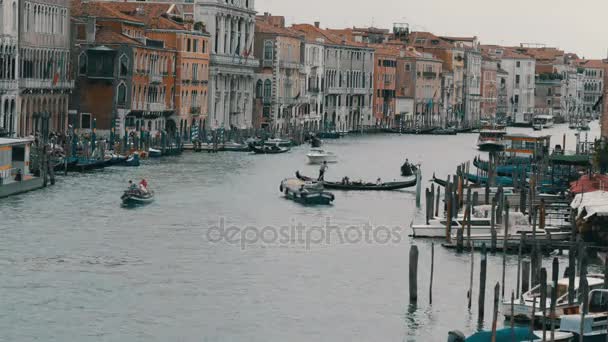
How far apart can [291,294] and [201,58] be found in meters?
34.3

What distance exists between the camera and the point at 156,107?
50531 millimetres

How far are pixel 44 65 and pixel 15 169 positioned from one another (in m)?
12.6

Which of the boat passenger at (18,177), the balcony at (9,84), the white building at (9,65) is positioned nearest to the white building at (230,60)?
the white building at (9,65)

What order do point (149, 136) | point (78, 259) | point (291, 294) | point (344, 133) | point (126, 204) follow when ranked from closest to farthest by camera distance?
point (291, 294) → point (78, 259) → point (126, 204) → point (149, 136) → point (344, 133)

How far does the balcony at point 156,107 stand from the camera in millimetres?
49781

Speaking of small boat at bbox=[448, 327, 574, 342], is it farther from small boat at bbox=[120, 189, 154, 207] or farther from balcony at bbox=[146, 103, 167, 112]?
balcony at bbox=[146, 103, 167, 112]

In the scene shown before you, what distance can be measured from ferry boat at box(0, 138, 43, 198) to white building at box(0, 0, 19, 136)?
23.1ft

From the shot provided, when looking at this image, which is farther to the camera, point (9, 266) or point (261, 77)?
point (261, 77)

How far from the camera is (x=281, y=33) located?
207ft

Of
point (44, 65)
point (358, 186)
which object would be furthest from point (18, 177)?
point (44, 65)

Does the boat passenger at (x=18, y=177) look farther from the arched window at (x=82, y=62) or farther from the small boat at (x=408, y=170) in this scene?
the arched window at (x=82, y=62)

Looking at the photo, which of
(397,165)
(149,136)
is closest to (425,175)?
(397,165)

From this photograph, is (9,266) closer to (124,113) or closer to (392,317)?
(392,317)

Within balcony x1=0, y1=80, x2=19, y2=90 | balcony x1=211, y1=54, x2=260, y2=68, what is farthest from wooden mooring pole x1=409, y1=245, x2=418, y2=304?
balcony x1=211, y1=54, x2=260, y2=68
